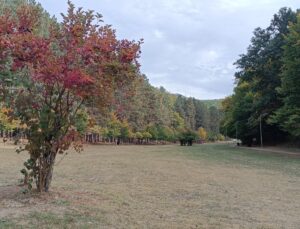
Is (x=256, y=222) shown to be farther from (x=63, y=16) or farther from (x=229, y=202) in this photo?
(x=63, y=16)

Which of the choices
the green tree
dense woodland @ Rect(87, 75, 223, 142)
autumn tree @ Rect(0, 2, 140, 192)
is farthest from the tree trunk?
the green tree

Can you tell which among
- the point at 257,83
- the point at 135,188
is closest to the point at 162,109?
the point at 257,83

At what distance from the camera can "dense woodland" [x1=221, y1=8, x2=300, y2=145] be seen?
32.8m

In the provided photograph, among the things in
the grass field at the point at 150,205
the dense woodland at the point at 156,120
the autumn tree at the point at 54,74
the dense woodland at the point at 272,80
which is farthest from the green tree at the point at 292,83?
the autumn tree at the point at 54,74

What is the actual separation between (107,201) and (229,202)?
2.64 meters

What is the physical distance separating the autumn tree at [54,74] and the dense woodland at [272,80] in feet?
85.7

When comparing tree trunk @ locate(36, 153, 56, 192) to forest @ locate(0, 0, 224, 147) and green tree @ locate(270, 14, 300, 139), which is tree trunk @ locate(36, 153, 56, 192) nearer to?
forest @ locate(0, 0, 224, 147)

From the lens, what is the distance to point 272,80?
4325 centimetres

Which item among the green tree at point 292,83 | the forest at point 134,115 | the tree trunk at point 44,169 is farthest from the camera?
the green tree at point 292,83

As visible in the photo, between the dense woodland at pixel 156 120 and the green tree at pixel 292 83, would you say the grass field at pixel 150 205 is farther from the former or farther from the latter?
the green tree at pixel 292 83

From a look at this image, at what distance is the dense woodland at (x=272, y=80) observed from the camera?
108ft

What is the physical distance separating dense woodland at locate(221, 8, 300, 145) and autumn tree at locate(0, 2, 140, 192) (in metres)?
26.1

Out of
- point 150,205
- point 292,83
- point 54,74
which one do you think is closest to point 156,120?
point 292,83

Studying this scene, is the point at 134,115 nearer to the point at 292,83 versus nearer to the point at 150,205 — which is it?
the point at 292,83
